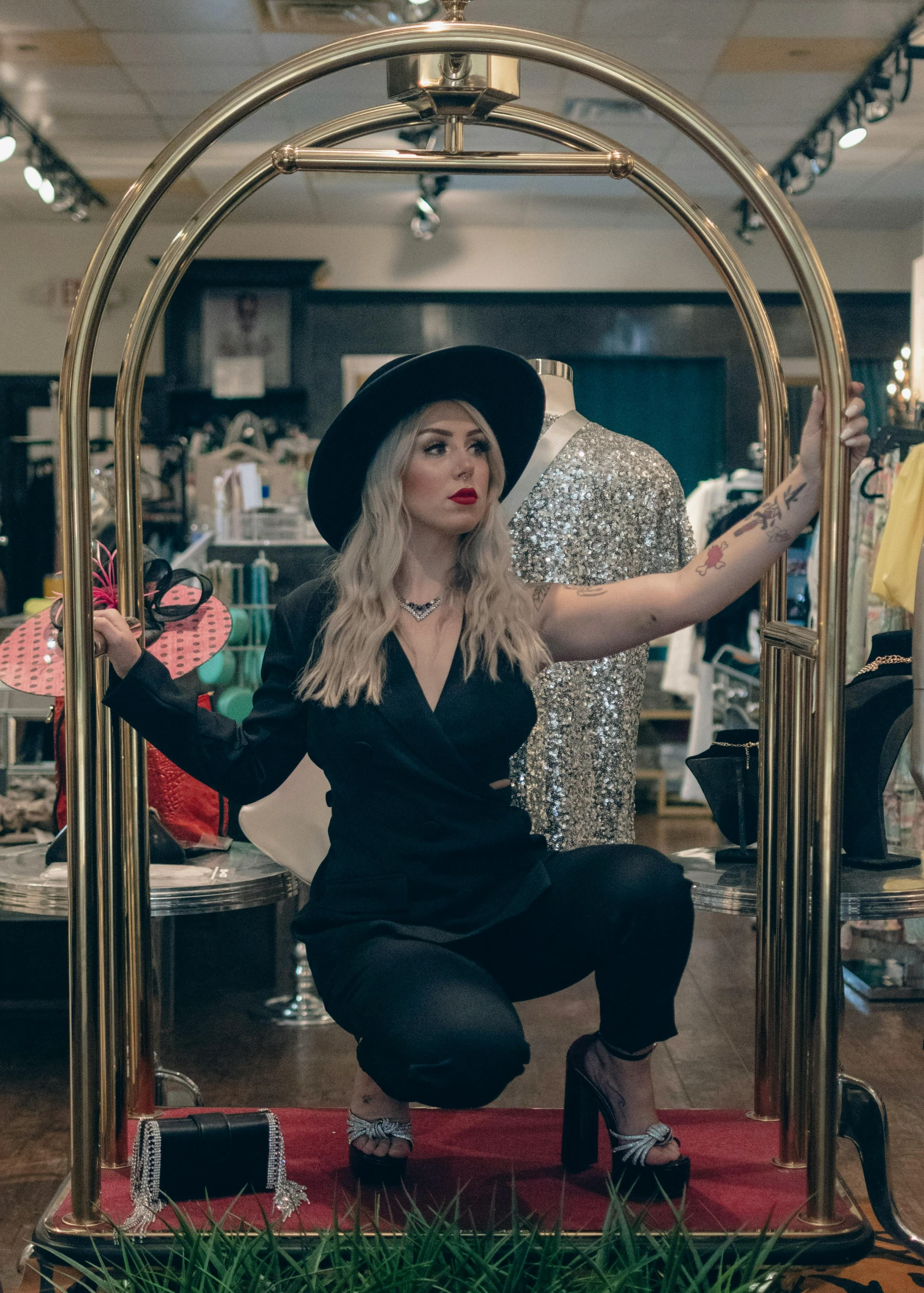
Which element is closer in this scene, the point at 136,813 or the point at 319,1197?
the point at 319,1197

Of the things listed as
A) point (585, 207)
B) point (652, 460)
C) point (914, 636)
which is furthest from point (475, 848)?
point (585, 207)

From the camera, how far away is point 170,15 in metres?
4.76

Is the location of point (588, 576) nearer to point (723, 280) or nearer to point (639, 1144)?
point (723, 280)

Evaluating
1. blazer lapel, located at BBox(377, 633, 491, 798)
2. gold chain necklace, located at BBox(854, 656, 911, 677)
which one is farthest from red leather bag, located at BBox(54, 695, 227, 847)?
gold chain necklace, located at BBox(854, 656, 911, 677)

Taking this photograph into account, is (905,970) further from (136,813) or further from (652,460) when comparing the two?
(136,813)

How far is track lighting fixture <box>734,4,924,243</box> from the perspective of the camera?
4.95m

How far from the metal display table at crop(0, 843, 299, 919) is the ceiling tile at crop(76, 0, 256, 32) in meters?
3.43

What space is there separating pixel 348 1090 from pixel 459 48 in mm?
2226

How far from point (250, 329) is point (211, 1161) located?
669 centimetres

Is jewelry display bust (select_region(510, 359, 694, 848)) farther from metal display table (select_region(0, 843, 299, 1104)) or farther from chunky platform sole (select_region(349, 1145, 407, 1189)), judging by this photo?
chunky platform sole (select_region(349, 1145, 407, 1189))

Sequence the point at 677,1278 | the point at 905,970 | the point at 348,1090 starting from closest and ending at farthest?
the point at 677,1278 < the point at 348,1090 < the point at 905,970

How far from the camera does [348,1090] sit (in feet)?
9.62

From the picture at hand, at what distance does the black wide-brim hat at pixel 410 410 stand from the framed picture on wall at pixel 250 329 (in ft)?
19.7

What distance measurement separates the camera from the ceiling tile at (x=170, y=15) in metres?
4.64
